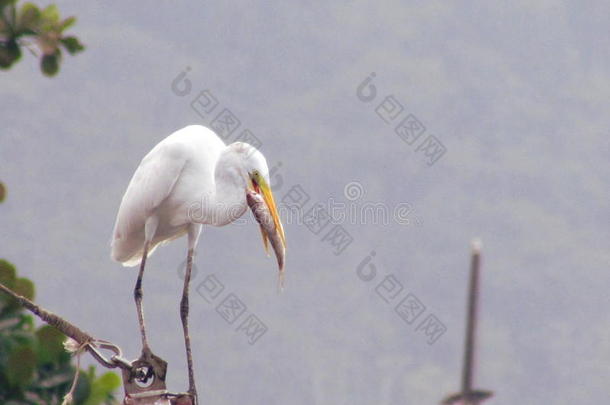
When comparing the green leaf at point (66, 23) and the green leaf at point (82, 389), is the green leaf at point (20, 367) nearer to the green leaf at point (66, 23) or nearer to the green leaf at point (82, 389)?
the green leaf at point (82, 389)

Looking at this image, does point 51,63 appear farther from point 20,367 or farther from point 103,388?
point 103,388

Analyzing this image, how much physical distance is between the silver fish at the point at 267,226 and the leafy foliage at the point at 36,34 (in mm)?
1584

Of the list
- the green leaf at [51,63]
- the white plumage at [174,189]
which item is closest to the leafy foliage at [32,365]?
the green leaf at [51,63]

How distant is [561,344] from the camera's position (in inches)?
1640

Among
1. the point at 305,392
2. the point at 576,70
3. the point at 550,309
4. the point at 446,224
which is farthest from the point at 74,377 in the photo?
the point at 576,70

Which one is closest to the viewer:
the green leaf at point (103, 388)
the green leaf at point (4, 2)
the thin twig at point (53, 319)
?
the green leaf at point (4, 2)

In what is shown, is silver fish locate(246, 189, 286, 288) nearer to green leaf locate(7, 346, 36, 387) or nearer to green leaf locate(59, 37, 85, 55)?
green leaf locate(7, 346, 36, 387)

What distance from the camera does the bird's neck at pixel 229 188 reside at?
14.7ft

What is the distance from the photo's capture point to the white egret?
4.53 meters

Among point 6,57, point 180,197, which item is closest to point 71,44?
point 6,57

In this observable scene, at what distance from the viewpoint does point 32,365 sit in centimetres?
254

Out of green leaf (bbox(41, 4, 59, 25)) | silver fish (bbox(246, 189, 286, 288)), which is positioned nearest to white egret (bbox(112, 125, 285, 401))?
silver fish (bbox(246, 189, 286, 288))

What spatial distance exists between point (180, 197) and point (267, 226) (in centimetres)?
91

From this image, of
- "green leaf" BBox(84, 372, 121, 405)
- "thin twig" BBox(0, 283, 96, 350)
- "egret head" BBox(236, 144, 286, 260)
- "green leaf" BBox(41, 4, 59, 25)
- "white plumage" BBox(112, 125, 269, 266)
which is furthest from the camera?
"white plumage" BBox(112, 125, 269, 266)
